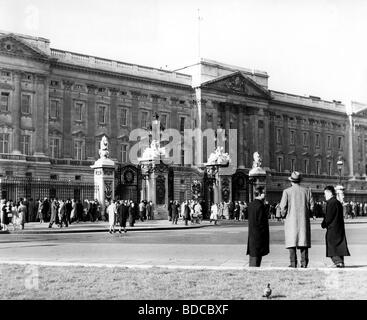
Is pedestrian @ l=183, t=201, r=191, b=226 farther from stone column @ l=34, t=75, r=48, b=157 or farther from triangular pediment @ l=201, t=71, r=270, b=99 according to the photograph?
triangular pediment @ l=201, t=71, r=270, b=99

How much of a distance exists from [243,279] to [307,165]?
71.8 m

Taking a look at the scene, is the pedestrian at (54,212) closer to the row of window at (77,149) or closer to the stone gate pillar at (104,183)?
the stone gate pillar at (104,183)

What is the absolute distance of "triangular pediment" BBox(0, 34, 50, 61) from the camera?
2038 inches

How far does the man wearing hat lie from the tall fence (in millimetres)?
25964

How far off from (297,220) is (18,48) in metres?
45.4

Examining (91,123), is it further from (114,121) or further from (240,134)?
(240,134)

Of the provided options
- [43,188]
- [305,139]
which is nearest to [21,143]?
[43,188]

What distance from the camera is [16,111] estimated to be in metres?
52.8

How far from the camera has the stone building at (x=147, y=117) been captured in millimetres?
52688

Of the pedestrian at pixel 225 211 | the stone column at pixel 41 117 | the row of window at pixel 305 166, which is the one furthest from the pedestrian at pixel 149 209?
the row of window at pixel 305 166
